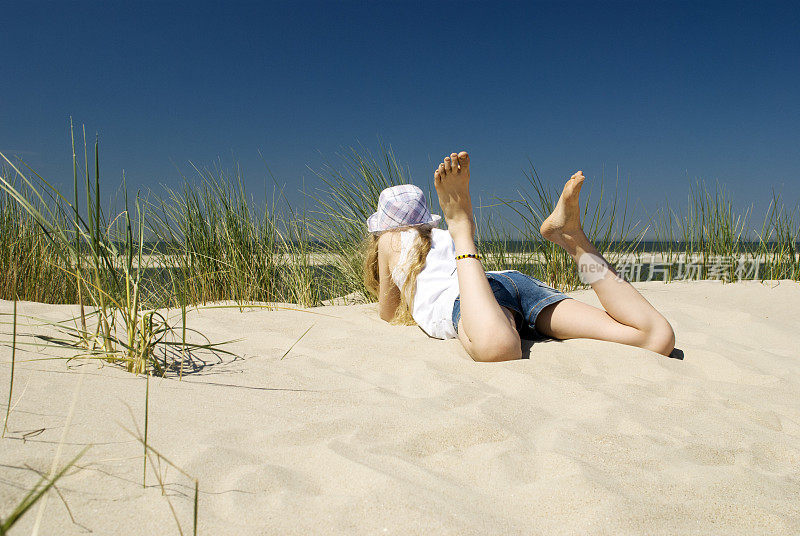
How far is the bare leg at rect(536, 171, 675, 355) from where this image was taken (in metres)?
1.66

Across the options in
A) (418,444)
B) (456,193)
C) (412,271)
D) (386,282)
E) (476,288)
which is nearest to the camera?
(418,444)

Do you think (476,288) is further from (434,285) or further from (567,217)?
(567,217)

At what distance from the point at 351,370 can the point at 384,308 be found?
82 cm

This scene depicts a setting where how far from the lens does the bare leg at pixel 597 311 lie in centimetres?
166

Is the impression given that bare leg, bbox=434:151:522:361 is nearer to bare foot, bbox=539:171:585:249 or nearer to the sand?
the sand

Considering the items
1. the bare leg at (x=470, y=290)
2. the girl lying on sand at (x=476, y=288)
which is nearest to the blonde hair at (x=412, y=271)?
the girl lying on sand at (x=476, y=288)

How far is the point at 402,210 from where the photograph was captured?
83.4 inches

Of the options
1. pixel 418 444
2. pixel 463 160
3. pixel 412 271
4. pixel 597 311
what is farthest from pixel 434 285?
pixel 418 444

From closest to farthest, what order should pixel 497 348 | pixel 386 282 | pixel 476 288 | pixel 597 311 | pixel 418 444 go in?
pixel 418 444, pixel 497 348, pixel 476 288, pixel 597 311, pixel 386 282

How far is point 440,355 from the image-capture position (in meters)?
1.60

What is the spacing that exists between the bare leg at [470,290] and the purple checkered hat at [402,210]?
0.74ft

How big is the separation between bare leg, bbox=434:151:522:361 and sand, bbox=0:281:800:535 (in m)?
0.06

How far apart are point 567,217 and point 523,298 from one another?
14.2 inches

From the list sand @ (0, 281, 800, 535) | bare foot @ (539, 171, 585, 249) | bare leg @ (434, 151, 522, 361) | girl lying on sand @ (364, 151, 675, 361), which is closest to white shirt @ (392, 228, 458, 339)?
girl lying on sand @ (364, 151, 675, 361)
